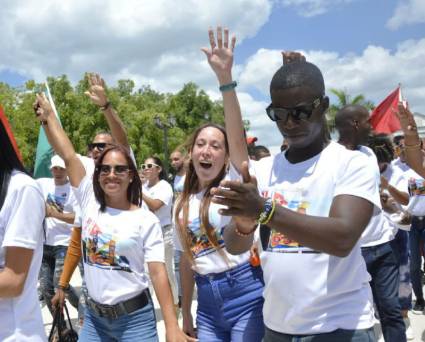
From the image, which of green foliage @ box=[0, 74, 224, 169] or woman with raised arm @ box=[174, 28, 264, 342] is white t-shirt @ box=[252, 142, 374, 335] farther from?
green foliage @ box=[0, 74, 224, 169]

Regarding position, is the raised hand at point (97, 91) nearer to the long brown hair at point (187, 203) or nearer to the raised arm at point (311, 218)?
the long brown hair at point (187, 203)

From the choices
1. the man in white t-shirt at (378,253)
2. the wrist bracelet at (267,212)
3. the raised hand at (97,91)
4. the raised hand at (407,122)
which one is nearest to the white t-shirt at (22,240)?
the wrist bracelet at (267,212)

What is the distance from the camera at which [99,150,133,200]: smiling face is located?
325cm

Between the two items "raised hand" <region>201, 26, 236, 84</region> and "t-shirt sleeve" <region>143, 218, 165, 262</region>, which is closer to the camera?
"raised hand" <region>201, 26, 236, 84</region>

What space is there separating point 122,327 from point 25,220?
4.11ft

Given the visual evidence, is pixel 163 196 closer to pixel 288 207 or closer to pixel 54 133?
pixel 54 133

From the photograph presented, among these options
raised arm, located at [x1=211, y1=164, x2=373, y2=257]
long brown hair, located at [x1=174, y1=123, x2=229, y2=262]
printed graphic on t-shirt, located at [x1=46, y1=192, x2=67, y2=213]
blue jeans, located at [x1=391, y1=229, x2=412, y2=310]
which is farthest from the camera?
printed graphic on t-shirt, located at [x1=46, y1=192, x2=67, y2=213]

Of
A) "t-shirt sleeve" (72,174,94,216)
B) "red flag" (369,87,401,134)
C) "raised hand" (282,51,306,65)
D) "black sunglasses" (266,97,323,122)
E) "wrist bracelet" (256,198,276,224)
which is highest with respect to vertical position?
"red flag" (369,87,401,134)

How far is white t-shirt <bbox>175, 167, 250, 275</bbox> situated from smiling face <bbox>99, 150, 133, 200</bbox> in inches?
19.0

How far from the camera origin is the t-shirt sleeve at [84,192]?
3387 mm

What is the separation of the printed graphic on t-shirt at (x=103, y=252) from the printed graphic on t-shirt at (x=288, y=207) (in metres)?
1.20

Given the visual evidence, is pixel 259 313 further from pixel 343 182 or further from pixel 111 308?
pixel 343 182

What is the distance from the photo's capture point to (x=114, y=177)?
3299 mm

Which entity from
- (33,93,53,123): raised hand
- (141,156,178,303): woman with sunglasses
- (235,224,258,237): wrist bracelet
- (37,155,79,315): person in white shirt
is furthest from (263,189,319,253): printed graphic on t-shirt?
(141,156,178,303): woman with sunglasses
